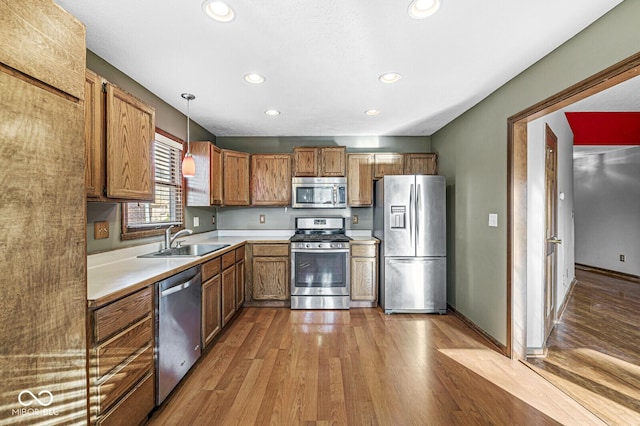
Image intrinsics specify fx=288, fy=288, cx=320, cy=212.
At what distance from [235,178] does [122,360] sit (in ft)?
8.83

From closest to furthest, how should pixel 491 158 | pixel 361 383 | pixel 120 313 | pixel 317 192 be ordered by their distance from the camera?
pixel 120 313 < pixel 361 383 < pixel 491 158 < pixel 317 192

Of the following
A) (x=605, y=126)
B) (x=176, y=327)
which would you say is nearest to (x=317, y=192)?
(x=176, y=327)

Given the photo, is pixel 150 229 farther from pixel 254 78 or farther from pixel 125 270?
pixel 254 78

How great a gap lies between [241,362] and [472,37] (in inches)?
114

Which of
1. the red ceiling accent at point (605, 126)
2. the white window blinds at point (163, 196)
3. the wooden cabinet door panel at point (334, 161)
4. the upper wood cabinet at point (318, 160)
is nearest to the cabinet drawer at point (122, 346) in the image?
the white window blinds at point (163, 196)

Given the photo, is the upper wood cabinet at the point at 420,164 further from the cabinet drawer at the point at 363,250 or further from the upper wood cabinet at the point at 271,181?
the upper wood cabinet at the point at 271,181

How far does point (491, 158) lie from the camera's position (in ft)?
9.00

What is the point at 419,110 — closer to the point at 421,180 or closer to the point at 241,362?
the point at 421,180

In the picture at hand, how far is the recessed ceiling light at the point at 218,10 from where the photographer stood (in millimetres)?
1534

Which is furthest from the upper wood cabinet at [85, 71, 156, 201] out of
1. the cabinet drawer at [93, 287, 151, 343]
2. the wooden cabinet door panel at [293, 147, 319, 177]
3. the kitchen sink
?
the wooden cabinet door panel at [293, 147, 319, 177]

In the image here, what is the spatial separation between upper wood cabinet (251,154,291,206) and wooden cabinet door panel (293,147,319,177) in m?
Answer: 0.14

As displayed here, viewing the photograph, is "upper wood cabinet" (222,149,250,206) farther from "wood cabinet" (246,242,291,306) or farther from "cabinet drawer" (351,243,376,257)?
"cabinet drawer" (351,243,376,257)

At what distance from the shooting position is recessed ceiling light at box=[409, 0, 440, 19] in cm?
151

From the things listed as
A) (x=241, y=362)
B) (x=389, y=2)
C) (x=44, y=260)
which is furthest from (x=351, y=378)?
(x=389, y=2)
